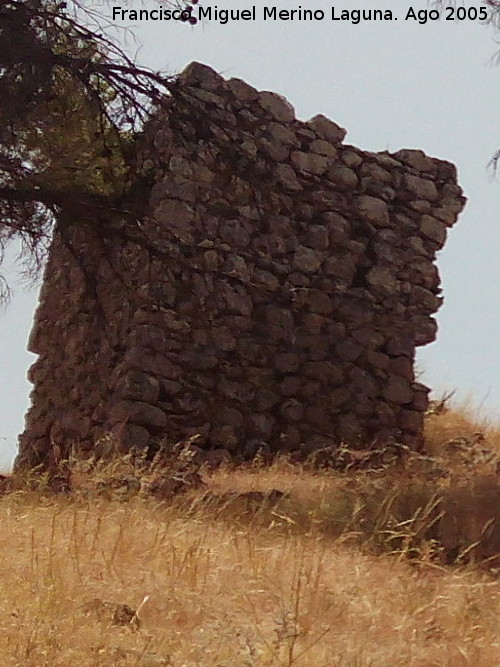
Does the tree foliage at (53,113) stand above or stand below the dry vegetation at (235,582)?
above

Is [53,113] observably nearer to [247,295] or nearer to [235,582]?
[247,295]

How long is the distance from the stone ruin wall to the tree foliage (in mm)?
352

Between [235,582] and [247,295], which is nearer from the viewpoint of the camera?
[235,582]

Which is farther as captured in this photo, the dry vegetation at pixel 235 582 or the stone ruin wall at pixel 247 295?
the stone ruin wall at pixel 247 295

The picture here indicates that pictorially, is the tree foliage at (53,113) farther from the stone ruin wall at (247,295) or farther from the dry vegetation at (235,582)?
the dry vegetation at (235,582)

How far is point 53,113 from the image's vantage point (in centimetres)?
655

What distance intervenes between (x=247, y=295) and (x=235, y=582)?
164 inches

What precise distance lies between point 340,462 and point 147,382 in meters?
1.67

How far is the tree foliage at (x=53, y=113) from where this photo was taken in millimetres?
6207

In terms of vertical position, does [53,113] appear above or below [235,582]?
above

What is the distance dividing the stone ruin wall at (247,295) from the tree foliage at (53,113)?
1.15ft

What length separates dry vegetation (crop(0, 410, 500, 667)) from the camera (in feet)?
10.4

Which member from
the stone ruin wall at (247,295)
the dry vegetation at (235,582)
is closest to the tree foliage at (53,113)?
the stone ruin wall at (247,295)

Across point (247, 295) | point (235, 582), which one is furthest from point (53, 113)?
point (235, 582)
